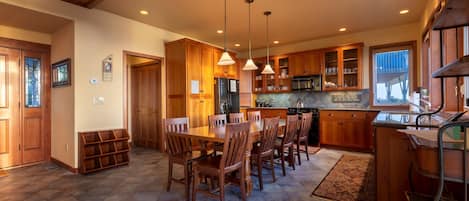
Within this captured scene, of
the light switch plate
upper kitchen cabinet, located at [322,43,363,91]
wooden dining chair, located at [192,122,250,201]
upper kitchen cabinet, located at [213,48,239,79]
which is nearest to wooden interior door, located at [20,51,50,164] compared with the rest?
the light switch plate

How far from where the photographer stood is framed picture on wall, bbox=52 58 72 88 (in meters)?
3.71

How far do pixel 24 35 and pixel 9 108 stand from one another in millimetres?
1262

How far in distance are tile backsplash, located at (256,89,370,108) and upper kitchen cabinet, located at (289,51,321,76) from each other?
1.99 ft

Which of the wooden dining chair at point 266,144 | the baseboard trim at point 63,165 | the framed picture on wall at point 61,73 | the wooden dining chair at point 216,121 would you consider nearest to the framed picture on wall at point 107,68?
the framed picture on wall at point 61,73

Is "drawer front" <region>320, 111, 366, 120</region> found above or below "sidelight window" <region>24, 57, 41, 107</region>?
below

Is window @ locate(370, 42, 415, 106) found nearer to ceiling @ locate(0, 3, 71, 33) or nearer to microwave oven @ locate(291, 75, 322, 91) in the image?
microwave oven @ locate(291, 75, 322, 91)

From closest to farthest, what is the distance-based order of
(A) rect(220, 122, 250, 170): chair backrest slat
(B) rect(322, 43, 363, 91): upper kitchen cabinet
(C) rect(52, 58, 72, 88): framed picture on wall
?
(A) rect(220, 122, 250, 170): chair backrest slat < (C) rect(52, 58, 72, 88): framed picture on wall < (B) rect(322, 43, 363, 91): upper kitchen cabinet

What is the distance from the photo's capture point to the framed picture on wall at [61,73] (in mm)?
3705

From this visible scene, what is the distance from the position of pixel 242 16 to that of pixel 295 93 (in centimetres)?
285

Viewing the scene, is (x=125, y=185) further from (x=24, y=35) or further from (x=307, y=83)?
(x=307, y=83)

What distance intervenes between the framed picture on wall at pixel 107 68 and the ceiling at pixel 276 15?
0.82m

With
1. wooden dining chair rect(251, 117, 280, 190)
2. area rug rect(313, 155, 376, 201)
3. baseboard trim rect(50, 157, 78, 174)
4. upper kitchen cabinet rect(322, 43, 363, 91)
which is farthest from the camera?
upper kitchen cabinet rect(322, 43, 363, 91)

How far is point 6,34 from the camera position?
3828 millimetres

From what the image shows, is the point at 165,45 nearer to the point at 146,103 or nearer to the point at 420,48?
the point at 146,103
